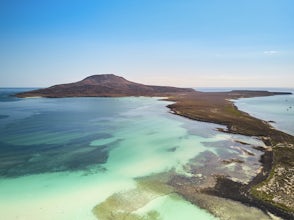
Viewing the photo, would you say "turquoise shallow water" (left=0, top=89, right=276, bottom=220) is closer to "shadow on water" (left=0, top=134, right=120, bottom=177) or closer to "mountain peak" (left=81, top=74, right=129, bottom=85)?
"shadow on water" (left=0, top=134, right=120, bottom=177)

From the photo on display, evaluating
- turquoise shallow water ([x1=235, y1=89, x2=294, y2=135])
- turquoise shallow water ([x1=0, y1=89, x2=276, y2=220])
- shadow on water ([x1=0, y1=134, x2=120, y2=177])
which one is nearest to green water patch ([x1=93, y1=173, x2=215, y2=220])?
turquoise shallow water ([x1=0, y1=89, x2=276, y2=220])

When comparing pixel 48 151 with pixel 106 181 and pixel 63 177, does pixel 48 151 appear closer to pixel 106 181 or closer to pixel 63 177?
pixel 63 177

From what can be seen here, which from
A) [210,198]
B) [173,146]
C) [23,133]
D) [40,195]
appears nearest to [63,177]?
[40,195]

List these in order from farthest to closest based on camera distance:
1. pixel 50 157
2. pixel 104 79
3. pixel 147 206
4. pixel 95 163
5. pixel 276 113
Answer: pixel 104 79 → pixel 276 113 → pixel 50 157 → pixel 95 163 → pixel 147 206

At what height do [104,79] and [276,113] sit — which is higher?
[104,79]

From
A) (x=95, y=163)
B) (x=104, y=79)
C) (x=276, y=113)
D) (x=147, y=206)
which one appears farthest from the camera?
(x=104, y=79)

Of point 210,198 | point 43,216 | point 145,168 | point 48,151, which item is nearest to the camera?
point 43,216

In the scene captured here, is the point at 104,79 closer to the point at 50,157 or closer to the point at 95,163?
the point at 50,157

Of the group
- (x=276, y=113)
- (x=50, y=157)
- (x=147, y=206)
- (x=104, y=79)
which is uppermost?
(x=104, y=79)

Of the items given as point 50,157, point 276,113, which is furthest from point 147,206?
point 276,113
